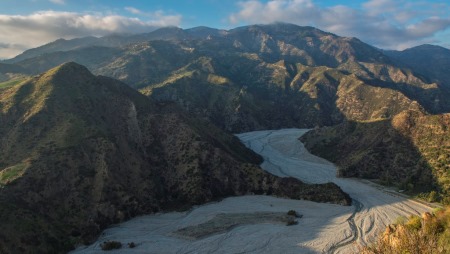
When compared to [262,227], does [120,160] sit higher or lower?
higher

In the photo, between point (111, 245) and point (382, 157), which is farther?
point (382, 157)

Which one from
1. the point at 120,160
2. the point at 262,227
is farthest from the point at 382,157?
the point at 120,160

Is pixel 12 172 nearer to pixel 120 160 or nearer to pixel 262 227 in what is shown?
pixel 120 160

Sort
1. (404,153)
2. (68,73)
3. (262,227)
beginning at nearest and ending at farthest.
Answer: (262,227)
(404,153)
(68,73)

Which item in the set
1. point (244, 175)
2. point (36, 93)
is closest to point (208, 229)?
point (244, 175)

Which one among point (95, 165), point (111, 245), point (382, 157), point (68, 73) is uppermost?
point (68, 73)

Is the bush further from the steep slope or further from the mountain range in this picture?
the steep slope

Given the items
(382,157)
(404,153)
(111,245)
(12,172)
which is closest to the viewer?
(111,245)

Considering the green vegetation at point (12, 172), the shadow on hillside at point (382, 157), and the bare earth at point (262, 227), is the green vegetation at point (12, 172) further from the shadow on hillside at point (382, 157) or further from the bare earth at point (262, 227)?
the shadow on hillside at point (382, 157)
